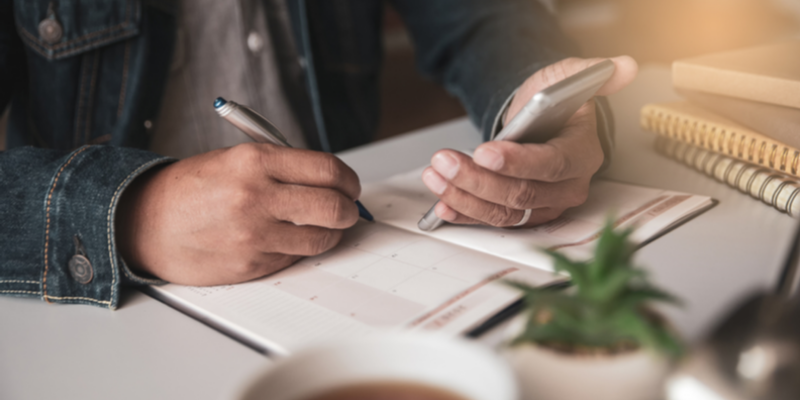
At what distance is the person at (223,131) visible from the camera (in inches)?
16.8

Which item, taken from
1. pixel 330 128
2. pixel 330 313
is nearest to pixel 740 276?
pixel 330 313

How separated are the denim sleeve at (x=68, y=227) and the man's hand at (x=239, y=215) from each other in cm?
2

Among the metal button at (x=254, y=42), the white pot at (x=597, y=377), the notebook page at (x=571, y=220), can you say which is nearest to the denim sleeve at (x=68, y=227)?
the notebook page at (x=571, y=220)

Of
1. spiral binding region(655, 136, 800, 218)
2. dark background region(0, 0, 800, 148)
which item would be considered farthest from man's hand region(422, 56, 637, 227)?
dark background region(0, 0, 800, 148)

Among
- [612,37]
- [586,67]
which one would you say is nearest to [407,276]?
[586,67]

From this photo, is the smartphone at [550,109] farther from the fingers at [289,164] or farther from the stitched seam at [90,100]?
the stitched seam at [90,100]

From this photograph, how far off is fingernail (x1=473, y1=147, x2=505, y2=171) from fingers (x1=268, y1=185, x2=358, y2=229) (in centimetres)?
11

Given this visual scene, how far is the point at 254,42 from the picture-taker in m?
0.90

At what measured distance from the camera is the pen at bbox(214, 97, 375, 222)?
0.42 meters

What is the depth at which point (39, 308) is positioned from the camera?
0.43 metres

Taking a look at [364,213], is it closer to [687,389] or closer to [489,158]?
[489,158]

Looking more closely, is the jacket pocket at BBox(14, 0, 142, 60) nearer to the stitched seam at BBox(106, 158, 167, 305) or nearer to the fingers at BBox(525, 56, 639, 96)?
the stitched seam at BBox(106, 158, 167, 305)

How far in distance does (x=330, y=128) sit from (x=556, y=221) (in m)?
0.60

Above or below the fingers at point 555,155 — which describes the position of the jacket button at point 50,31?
above
